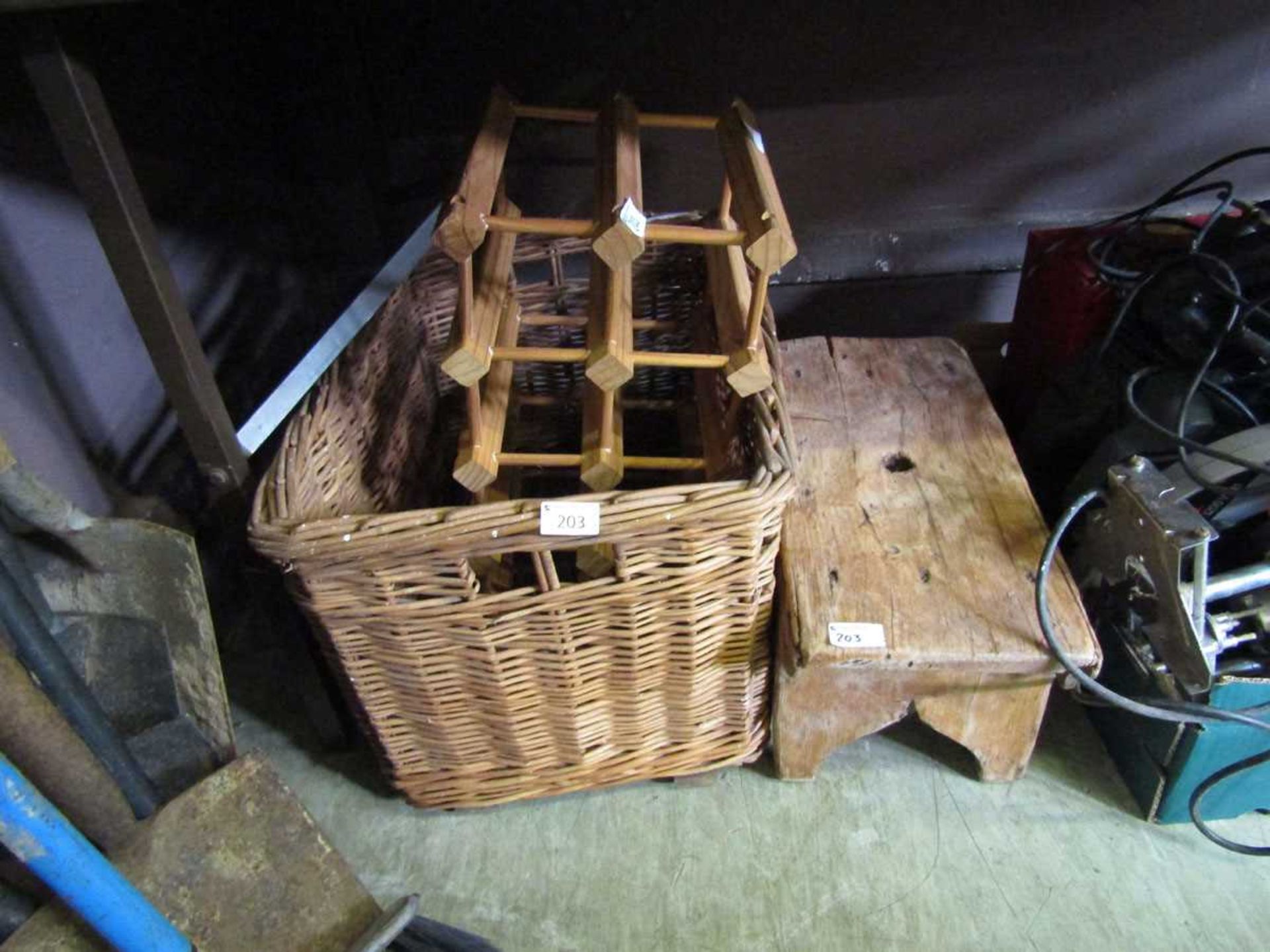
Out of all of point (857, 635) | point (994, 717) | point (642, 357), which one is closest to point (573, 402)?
point (642, 357)

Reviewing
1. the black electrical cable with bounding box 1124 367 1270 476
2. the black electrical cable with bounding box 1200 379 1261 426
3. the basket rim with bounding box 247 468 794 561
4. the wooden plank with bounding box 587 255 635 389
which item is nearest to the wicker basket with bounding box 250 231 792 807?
the basket rim with bounding box 247 468 794 561

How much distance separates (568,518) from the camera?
2.74 feet

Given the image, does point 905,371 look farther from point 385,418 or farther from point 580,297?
point 385,418

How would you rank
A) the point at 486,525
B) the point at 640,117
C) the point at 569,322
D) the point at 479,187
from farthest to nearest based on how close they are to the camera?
the point at 569,322 < the point at 640,117 < the point at 479,187 < the point at 486,525

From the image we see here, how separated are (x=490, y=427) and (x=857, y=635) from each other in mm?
490

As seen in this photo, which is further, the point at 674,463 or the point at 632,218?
the point at 674,463

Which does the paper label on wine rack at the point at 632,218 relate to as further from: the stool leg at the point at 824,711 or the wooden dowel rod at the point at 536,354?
the stool leg at the point at 824,711

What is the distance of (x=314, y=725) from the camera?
1.20 m

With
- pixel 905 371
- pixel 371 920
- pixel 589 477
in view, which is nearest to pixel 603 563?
pixel 589 477

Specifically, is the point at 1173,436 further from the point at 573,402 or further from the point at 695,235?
the point at 573,402

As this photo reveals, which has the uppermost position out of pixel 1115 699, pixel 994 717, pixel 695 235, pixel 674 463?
pixel 695 235

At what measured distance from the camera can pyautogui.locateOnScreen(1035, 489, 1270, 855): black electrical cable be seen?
0.93m

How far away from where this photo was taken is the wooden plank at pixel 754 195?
2.88ft

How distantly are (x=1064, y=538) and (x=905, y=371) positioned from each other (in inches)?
13.2
